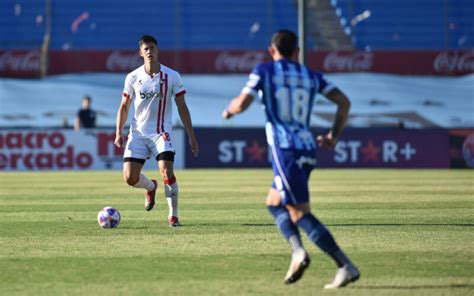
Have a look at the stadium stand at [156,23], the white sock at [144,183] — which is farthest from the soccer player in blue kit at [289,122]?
the stadium stand at [156,23]

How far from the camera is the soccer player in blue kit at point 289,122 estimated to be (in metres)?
8.24

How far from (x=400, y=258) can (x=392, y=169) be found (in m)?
20.3

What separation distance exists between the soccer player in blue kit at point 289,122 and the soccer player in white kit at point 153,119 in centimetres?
472

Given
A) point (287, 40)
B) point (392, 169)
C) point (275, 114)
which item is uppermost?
point (287, 40)

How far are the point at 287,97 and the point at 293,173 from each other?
2.01 ft

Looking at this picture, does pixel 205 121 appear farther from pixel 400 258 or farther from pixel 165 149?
pixel 400 258

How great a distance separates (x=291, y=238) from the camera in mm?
8289

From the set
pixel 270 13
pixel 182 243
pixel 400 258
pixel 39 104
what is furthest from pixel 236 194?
pixel 270 13

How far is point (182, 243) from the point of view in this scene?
1108 cm

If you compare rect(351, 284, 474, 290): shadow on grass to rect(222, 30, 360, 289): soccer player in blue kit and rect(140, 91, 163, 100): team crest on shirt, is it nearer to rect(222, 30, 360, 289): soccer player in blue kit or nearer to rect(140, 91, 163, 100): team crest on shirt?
rect(222, 30, 360, 289): soccer player in blue kit

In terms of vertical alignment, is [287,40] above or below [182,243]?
above

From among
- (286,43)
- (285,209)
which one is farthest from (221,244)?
(286,43)

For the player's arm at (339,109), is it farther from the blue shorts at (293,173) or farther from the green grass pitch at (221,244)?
the green grass pitch at (221,244)

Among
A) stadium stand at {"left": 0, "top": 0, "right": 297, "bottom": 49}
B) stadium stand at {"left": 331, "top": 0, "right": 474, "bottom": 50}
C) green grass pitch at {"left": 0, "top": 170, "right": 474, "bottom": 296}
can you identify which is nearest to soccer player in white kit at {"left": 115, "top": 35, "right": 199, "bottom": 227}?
green grass pitch at {"left": 0, "top": 170, "right": 474, "bottom": 296}
